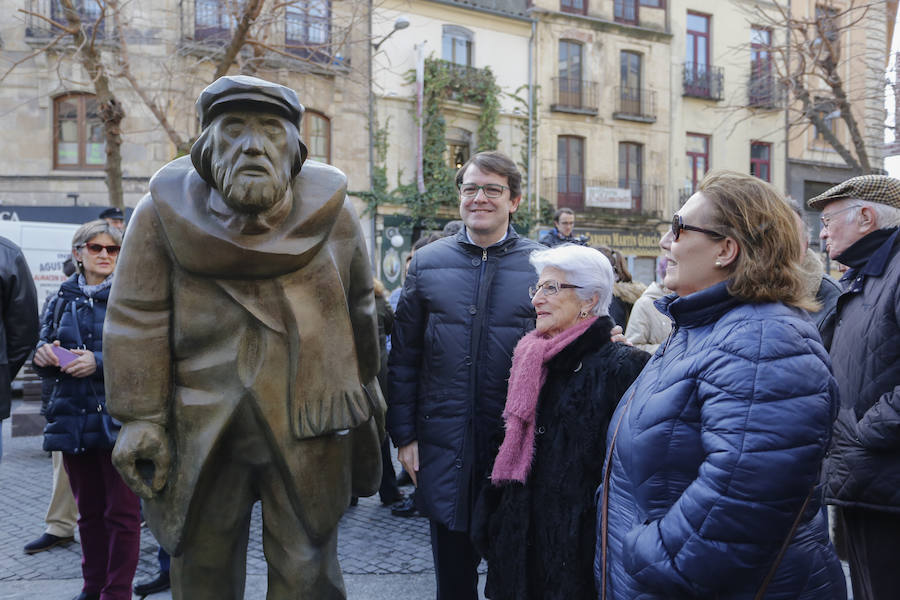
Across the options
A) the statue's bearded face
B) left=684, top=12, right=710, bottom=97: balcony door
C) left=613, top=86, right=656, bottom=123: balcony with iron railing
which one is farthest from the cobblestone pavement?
left=684, top=12, right=710, bottom=97: balcony door

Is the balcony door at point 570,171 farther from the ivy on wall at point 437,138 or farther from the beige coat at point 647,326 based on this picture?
the beige coat at point 647,326

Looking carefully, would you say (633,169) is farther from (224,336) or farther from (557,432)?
(224,336)

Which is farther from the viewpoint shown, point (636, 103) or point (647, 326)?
point (636, 103)

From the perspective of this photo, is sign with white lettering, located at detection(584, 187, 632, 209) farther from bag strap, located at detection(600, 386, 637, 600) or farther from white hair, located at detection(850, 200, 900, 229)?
bag strap, located at detection(600, 386, 637, 600)

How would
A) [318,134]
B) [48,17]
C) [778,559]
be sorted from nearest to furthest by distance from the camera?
[778,559] → [48,17] → [318,134]

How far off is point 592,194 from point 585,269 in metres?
20.7

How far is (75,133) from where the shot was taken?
16.3 metres

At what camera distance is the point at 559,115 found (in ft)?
73.4

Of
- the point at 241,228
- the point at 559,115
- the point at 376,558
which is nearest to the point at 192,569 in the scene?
the point at 241,228

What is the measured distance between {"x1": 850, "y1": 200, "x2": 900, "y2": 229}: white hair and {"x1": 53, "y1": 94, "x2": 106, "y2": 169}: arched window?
16366 mm

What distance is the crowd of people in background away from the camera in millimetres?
1656

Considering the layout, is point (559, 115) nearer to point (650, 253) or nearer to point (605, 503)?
point (650, 253)

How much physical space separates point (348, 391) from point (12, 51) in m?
16.9

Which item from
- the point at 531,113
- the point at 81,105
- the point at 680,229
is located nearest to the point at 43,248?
the point at 81,105
